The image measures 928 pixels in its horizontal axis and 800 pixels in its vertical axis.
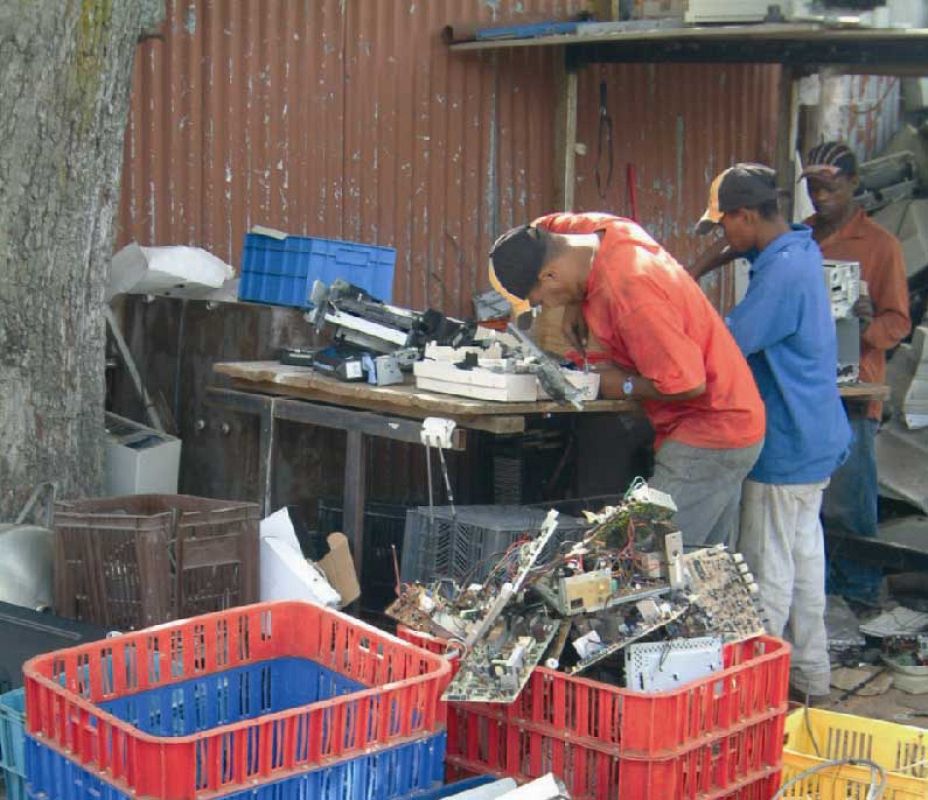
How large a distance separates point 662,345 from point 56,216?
243 cm

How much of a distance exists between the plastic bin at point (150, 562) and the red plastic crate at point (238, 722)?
3.36 feet

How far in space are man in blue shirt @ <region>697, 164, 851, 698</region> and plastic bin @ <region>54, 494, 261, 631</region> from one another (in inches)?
82.6

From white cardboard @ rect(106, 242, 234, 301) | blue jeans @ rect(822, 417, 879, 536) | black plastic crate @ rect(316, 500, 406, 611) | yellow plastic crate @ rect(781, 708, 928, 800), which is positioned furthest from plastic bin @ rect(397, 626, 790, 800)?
blue jeans @ rect(822, 417, 879, 536)

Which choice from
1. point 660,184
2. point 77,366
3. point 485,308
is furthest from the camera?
point 660,184

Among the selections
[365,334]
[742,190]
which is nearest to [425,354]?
[365,334]

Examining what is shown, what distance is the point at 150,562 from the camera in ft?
16.3

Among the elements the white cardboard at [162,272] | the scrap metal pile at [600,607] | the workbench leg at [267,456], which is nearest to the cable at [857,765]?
the scrap metal pile at [600,607]

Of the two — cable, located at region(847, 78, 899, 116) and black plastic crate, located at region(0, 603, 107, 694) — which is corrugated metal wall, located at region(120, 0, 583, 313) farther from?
cable, located at region(847, 78, 899, 116)

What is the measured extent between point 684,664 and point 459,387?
2.00 meters

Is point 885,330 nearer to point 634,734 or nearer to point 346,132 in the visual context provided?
point 346,132

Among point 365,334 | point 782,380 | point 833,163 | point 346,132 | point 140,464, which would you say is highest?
point 346,132

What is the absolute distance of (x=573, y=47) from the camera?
9.21m

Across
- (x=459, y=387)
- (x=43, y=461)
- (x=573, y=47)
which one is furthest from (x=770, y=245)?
(x=573, y=47)

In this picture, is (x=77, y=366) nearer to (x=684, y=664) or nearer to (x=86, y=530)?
(x=86, y=530)
